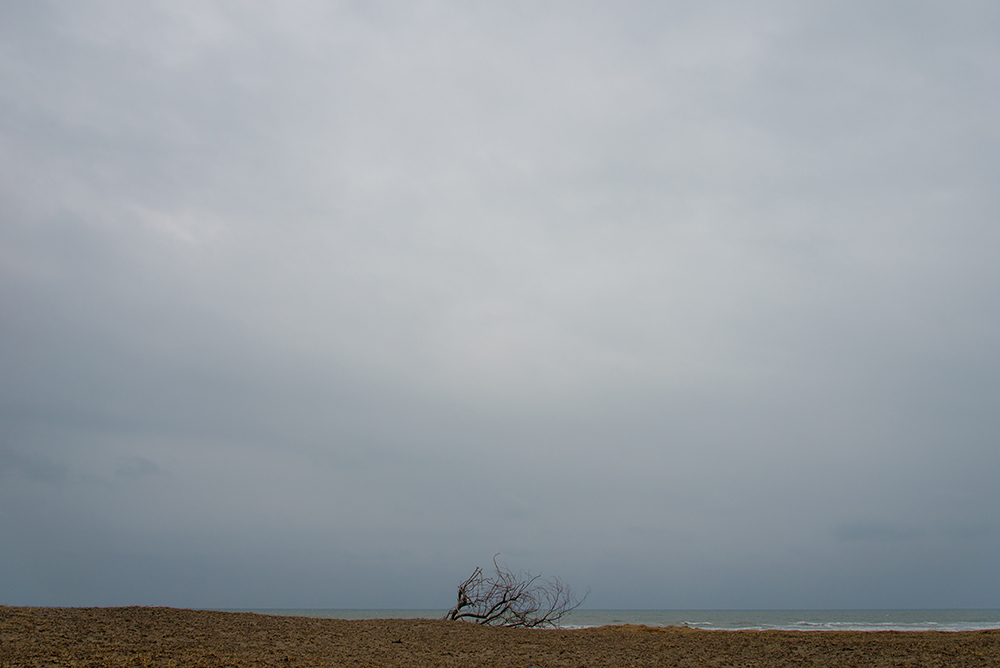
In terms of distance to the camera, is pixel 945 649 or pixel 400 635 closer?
pixel 945 649

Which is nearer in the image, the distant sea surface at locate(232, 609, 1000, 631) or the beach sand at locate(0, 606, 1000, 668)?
the beach sand at locate(0, 606, 1000, 668)

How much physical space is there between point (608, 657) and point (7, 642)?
922 cm

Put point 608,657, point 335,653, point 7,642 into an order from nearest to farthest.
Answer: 1. point 7,642
2. point 335,653
3. point 608,657

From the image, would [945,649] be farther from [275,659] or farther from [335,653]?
[275,659]

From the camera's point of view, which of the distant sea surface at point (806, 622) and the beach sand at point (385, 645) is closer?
the beach sand at point (385, 645)

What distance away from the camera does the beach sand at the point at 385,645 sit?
9.36 m

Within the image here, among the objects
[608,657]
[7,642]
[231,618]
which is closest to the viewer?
[7,642]

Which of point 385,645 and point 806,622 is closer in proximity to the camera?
point 385,645

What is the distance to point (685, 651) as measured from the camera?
11836 mm

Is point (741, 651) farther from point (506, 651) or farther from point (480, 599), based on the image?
point (480, 599)

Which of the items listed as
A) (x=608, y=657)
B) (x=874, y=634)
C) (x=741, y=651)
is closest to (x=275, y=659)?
(x=608, y=657)

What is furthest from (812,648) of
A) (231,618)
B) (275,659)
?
(231,618)

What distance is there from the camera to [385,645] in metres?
11.4

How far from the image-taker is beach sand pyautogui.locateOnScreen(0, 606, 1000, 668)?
9.36 meters
